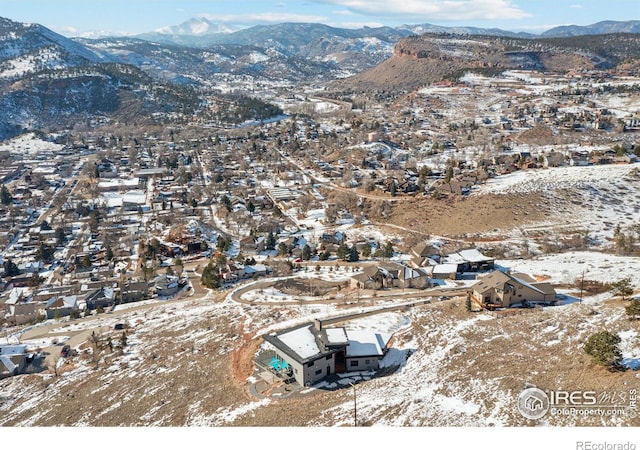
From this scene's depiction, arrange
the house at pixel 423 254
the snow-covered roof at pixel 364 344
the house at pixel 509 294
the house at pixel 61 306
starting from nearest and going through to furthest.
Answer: the snow-covered roof at pixel 364 344 < the house at pixel 509 294 < the house at pixel 61 306 < the house at pixel 423 254

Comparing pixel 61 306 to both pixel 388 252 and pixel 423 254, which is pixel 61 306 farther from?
pixel 423 254

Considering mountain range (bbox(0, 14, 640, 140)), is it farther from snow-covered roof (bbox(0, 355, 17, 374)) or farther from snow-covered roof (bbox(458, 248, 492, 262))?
snow-covered roof (bbox(458, 248, 492, 262))

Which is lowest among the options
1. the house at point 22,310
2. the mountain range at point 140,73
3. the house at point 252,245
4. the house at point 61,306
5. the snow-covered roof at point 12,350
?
the house at point 22,310

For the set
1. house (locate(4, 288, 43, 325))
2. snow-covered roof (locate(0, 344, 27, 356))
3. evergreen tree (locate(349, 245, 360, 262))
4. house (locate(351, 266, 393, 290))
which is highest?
house (locate(351, 266, 393, 290))

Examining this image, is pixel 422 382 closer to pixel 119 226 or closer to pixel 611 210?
pixel 611 210

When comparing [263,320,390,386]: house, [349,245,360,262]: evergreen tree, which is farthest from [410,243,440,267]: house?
[263,320,390,386]: house

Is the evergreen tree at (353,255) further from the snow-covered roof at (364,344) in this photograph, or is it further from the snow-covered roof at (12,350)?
the snow-covered roof at (12,350)

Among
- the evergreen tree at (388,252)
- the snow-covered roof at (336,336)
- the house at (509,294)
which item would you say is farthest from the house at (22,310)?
the house at (509,294)

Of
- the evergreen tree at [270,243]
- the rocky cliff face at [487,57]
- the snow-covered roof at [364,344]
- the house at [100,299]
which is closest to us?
the snow-covered roof at [364,344]
